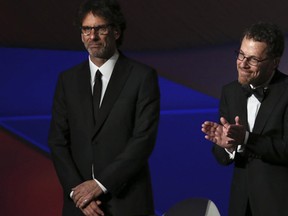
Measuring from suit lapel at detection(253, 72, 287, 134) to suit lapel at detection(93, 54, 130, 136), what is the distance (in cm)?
63

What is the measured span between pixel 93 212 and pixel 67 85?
1.99ft

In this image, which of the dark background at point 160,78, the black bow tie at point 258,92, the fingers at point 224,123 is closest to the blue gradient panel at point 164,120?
the dark background at point 160,78

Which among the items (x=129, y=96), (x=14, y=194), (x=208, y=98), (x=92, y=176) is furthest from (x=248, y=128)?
(x=14, y=194)

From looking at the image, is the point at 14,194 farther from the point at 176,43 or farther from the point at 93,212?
the point at 93,212

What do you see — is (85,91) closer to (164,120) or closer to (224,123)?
(224,123)

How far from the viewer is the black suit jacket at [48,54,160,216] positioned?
2523 millimetres

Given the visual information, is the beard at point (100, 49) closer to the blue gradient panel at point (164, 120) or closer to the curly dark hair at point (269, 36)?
the curly dark hair at point (269, 36)

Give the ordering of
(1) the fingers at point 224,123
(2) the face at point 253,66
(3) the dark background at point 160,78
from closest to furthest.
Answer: (1) the fingers at point 224,123
(2) the face at point 253,66
(3) the dark background at point 160,78

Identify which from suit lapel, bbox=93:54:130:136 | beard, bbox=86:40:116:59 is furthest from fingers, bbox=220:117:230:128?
beard, bbox=86:40:116:59

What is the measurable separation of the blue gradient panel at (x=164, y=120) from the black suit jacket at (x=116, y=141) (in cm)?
175

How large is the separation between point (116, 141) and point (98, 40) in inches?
17.9

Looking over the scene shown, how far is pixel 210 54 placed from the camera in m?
4.37

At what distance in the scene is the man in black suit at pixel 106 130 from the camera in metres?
2.51

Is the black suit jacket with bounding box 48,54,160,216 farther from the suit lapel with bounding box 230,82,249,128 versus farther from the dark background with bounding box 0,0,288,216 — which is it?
the dark background with bounding box 0,0,288,216
